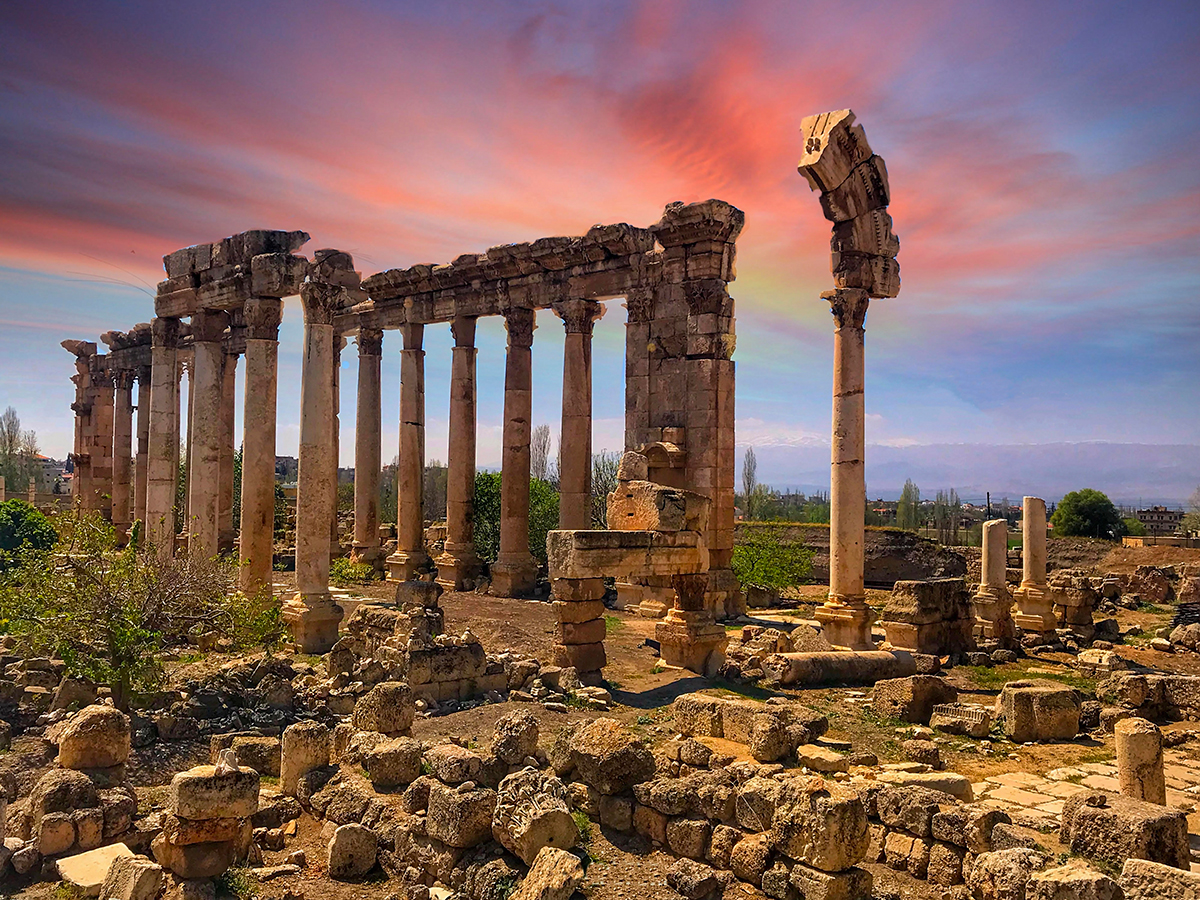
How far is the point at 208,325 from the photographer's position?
70.7 ft

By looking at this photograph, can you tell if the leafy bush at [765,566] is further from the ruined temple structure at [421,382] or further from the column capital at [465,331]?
the column capital at [465,331]

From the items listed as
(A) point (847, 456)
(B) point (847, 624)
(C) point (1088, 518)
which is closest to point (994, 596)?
(B) point (847, 624)

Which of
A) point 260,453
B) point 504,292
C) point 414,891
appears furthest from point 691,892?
point 504,292

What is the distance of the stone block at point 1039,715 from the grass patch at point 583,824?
7.22 metres

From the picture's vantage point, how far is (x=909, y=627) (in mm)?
19281

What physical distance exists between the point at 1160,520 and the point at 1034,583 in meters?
66.0

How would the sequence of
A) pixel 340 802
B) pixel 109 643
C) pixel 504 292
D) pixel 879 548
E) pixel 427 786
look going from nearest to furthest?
pixel 427 786 < pixel 340 802 < pixel 109 643 < pixel 504 292 < pixel 879 548

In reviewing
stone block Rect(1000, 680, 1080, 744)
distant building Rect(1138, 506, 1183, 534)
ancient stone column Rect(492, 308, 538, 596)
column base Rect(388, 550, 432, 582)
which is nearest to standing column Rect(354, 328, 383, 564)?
column base Rect(388, 550, 432, 582)

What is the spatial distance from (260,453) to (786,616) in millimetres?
14434

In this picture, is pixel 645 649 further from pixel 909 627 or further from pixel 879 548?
pixel 879 548

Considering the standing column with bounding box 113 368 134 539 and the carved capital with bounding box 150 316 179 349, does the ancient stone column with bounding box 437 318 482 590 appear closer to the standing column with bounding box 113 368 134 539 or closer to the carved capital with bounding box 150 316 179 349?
the carved capital with bounding box 150 316 179 349

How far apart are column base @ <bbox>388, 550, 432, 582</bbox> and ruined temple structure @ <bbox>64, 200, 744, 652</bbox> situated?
0.06 meters

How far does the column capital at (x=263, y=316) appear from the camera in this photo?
63.0 ft

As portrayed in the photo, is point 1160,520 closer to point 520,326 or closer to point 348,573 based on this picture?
point 520,326
